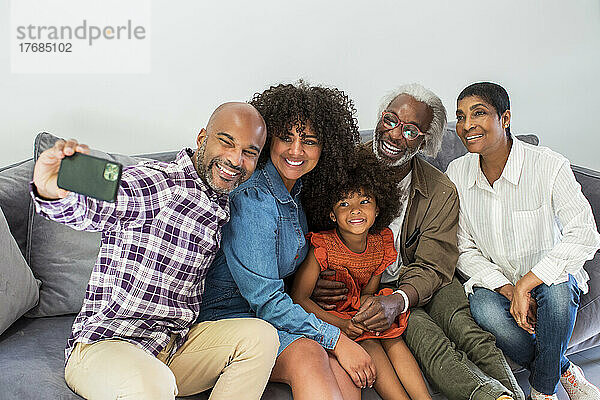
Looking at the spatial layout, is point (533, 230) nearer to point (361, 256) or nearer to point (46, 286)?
point (361, 256)

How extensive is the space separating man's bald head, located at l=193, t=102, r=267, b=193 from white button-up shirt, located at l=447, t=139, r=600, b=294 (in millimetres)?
857

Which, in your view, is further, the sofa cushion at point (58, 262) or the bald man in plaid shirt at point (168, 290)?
the sofa cushion at point (58, 262)

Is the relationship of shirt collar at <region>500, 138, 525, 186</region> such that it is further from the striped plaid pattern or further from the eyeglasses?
the striped plaid pattern

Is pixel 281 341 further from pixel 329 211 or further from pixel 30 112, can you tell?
pixel 30 112

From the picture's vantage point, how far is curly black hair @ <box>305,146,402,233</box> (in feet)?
6.46

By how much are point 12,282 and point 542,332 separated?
149 cm

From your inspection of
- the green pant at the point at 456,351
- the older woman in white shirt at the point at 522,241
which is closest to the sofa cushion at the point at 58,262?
the green pant at the point at 456,351

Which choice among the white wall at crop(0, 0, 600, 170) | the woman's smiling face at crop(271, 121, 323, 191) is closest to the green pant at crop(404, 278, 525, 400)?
the woman's smiling face at crop(271, 121, 323, 191)

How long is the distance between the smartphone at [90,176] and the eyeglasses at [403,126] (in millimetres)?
1141

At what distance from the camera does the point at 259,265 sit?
5.70 feet

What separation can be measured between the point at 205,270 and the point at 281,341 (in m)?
0.27

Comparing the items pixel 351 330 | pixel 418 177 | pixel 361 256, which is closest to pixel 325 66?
pixel 418 177

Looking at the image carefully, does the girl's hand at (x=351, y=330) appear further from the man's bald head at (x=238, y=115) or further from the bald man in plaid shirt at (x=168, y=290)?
the man's bald head at (x=238, y=115)

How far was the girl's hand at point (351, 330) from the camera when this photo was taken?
1.87m
